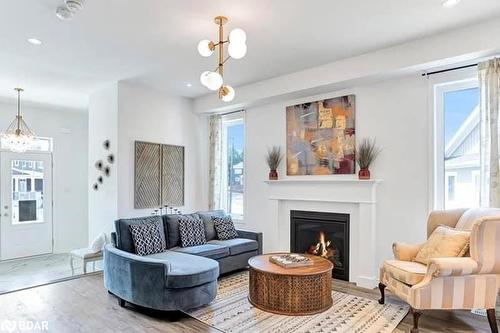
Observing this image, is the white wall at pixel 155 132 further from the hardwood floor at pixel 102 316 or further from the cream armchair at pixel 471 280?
the cream armchair at pixel 471 280

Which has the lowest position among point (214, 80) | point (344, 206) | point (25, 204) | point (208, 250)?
point (208, 250)

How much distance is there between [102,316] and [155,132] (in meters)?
3.11

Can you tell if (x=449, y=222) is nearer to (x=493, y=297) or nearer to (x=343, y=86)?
(x=493, y=297)

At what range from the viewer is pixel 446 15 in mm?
3139

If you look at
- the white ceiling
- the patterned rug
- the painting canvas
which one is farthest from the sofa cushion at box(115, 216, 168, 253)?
the painting canvas

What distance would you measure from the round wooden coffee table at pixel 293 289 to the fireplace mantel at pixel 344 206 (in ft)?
3.49

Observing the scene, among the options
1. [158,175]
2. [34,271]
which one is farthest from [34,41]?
[34,271]

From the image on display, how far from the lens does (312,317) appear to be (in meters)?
3.35

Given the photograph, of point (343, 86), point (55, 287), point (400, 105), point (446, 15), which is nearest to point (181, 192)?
point (55, 287)

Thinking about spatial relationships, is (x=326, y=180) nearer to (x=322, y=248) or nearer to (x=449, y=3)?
(x=322, y=248)

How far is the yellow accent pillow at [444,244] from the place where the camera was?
3.14 m

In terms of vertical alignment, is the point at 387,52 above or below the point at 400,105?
above

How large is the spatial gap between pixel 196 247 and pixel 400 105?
3.25m

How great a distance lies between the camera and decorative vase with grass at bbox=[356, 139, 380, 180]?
14.4 feet
